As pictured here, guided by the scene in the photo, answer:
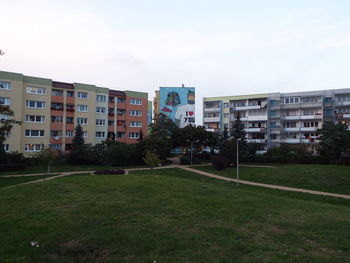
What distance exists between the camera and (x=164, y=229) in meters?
7.71

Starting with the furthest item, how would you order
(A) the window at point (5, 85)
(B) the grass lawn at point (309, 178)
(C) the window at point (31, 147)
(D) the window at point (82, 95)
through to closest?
(D) the window at point (82, 95), (C) the window at point (31, 147), (A) the window at point (5, 85), (B) the grass lawn at point (309, 178)

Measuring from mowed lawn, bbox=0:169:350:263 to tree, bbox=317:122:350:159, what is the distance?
101 ft

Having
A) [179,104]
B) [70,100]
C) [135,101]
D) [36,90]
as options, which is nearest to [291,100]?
[179,104]

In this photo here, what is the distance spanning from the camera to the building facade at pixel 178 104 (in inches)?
2534

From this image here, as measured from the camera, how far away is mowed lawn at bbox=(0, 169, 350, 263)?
618 centimetres

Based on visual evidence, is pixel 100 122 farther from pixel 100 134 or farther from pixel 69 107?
pixel 69 107

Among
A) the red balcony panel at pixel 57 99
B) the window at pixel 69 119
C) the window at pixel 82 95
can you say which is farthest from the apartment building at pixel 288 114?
the red balcony panel at pixel 57 99

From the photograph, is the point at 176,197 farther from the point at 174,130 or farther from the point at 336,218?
the point at 174,130

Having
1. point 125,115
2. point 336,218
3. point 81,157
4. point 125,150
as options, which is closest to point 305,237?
point 336,218

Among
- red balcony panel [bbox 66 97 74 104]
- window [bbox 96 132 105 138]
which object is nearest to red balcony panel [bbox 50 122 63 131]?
red balcony panel [bbox 66 97 74 104]

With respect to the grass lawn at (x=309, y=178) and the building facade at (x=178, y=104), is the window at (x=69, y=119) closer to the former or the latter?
the building facade at (x=178, y=104)

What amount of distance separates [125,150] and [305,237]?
32.7 m

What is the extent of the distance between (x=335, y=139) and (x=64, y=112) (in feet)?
142

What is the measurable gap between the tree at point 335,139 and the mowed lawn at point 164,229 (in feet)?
101
